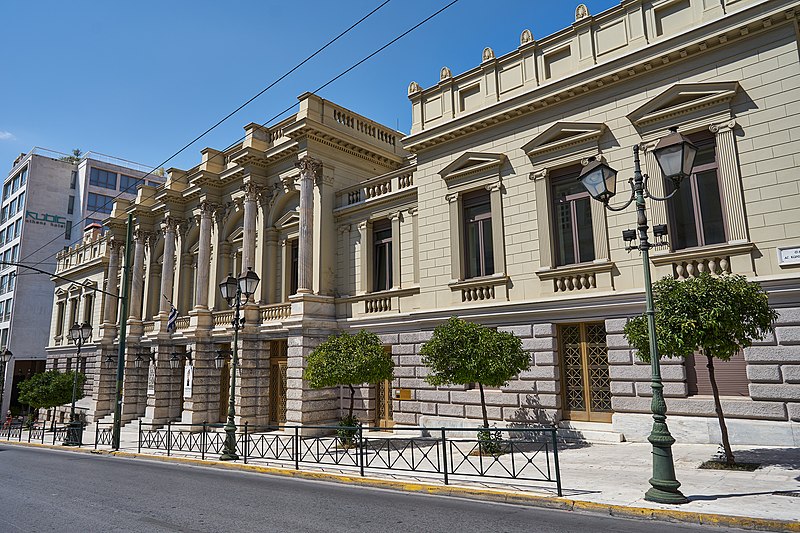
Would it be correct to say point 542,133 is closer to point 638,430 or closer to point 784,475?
point 638,430

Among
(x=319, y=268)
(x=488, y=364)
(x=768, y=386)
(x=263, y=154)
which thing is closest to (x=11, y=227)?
(x=263, y=154)

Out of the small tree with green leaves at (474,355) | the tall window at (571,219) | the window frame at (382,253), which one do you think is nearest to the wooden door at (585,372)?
the small tree with green leaves at (474,355)

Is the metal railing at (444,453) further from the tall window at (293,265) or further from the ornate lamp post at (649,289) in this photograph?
the tall window at (293,265)

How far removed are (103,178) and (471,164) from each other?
54.9 metres

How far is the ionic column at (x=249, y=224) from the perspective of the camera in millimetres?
25328

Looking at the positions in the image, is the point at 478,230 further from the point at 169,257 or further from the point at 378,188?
the point at 169,257

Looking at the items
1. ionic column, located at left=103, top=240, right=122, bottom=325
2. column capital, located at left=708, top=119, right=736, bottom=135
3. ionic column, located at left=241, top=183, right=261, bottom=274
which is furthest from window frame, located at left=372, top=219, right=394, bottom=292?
ionic column, located at left=103, top=240, right=122, bottom=325

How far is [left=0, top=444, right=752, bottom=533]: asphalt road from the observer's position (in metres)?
7.91

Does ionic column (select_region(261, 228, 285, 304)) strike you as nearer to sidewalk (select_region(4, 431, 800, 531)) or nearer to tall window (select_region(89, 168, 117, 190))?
sidewalk (select_region(4, 431, 800, 531))

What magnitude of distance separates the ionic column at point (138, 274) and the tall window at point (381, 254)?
18.9 metres

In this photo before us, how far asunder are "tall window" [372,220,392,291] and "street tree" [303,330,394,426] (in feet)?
15.5

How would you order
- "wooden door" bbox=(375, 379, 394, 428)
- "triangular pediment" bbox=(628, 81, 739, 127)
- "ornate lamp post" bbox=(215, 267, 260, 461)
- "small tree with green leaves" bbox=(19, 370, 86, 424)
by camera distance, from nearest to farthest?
1. "triangular pediment" bbox=(628, 81, 739, 127)
2. "ornate lamp post" bbox=(215, 267, 260, 461)
3. "wooden door" bbox=(375, 379, 394, 428)
4. "small tree with green leaves" bbox=(19, 370, 86, 424)

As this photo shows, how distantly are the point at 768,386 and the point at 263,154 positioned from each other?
68.9 feet

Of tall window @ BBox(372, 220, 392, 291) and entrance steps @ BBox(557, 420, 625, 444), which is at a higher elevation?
tall window @ BBox(372, 220, 392, 291)
